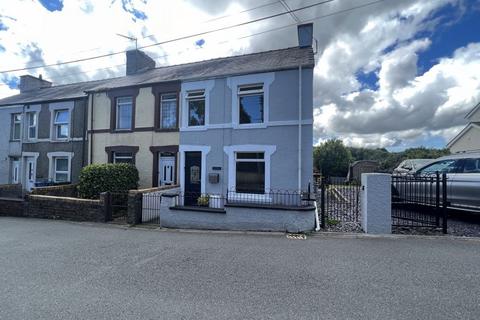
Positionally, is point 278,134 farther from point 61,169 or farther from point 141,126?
point 61,169

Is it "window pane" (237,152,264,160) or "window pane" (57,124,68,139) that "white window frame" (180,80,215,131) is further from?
"window pane" (57,124,68,139)

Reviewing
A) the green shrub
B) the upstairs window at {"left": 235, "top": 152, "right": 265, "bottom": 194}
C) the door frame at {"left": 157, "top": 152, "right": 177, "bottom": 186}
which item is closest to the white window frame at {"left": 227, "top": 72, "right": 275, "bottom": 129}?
the upstairs window at {"left": 235, "top": 152, "right": 265, "bottom": 194}

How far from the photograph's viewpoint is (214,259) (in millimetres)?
5305

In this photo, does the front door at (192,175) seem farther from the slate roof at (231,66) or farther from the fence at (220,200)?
the slate roof at (231,66)

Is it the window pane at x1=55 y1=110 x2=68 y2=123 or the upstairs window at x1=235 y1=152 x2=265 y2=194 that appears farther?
the window pane at x1=55 y1=110 x2=68 y2=123

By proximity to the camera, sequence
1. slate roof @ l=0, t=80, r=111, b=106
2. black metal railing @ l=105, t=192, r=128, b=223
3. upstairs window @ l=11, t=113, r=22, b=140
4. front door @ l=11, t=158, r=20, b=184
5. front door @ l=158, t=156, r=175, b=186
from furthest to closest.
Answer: upstairs window @ l=11, t=113, r=22, b=140, front door @ l=11, t=158, r=20, b=184, slate roof @ l=0, t=80, r=111, b=106, front door @ l=158, t=156, r=175, b=186, black metal railing @ l=105, t=192, r=128, b=223

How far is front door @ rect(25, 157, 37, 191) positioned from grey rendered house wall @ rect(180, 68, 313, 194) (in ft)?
38.3

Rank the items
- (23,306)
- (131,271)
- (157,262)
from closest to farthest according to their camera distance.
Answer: (23,306), (131,271), (157,262)

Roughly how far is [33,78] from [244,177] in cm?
1994

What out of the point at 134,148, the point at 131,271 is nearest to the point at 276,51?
the point at 134,148

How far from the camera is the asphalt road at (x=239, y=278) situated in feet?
11.1

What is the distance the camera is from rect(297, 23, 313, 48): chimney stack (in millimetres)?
11710

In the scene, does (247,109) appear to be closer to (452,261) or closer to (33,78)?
(452,261)


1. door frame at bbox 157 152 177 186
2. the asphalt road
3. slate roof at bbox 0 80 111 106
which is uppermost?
slate roof at bbox 0 80 111 106
